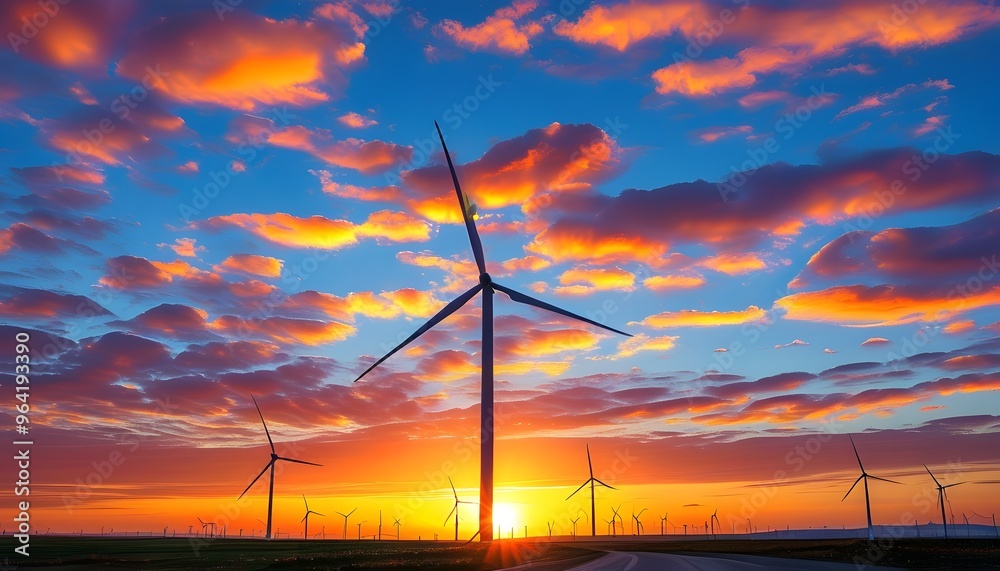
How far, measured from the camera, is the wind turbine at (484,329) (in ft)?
257

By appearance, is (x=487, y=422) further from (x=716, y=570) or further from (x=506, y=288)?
(x=716, y=570)

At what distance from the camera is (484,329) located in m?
88.0

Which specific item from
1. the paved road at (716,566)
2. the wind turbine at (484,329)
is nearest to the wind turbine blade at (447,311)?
the wind turbine at (484,329)

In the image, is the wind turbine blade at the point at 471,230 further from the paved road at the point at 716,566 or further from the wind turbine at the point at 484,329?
the paved road at the point at 716,566

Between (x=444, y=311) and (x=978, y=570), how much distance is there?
61391 mm

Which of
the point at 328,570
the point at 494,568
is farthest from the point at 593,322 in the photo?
the point at 328,570

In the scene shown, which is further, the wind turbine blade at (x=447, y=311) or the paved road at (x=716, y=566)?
the wind turbine blade at (x=447, y=311)

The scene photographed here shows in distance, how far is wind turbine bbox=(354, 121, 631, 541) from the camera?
7819cm

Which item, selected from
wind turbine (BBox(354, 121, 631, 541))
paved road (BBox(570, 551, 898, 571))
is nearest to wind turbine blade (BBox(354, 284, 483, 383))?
wind turbine (BBox(354, 121, 631, 541))

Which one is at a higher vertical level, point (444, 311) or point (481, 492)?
point (444, 311)

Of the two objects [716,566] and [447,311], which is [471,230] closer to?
[447,311]

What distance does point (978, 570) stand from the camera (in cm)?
6275

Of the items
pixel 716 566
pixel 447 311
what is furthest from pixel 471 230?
pixel 716 566

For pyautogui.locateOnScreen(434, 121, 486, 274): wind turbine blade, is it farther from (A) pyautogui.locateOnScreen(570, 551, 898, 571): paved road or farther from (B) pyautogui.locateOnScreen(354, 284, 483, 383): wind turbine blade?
(A) pyautogui.locateOnScreen(570, 551, 898, 571): paved road
